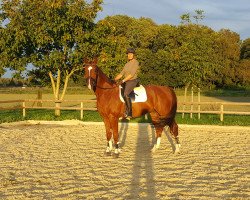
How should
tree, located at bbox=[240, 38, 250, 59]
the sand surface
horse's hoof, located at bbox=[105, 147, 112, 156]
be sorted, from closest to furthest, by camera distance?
the sand surface, horse's hoof, located at bbox=[105, 147, 112, 156], tree, located at bbox=[240, 38, 250, 59]

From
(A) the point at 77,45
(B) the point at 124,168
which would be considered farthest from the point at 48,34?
(B) the point at 124,168

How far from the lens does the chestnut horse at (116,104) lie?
9773mm

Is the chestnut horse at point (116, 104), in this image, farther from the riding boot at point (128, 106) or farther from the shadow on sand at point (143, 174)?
the shadow on sand at point (143, 174)

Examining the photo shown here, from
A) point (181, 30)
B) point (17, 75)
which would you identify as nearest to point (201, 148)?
point (181, 30)

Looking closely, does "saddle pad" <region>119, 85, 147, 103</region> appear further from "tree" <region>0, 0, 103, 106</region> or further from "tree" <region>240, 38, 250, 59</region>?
"tree" <region>240, 38, 250, 59</region>

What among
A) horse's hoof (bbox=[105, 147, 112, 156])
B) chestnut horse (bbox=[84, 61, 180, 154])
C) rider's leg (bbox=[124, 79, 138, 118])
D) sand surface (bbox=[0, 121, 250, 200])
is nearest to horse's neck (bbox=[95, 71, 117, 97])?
chestnut horse (bbox=[84, 61, 180, 154])

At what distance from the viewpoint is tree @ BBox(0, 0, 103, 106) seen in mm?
20516

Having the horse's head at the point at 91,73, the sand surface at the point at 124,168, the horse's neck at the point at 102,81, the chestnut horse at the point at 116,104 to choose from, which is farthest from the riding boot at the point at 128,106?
the sand surface at the point at 124,168

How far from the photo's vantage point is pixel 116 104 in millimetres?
9891

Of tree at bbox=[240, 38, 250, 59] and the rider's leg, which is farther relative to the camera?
tree at bbox=[240, 38, 250, 59]

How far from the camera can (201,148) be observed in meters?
11.3

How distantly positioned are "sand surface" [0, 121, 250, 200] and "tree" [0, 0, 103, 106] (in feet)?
24.5

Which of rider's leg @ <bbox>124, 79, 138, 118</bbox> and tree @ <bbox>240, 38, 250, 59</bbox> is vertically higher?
tree @ <bbox>240, 38, 250, 59</bbox>

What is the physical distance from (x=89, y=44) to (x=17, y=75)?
4291mm
